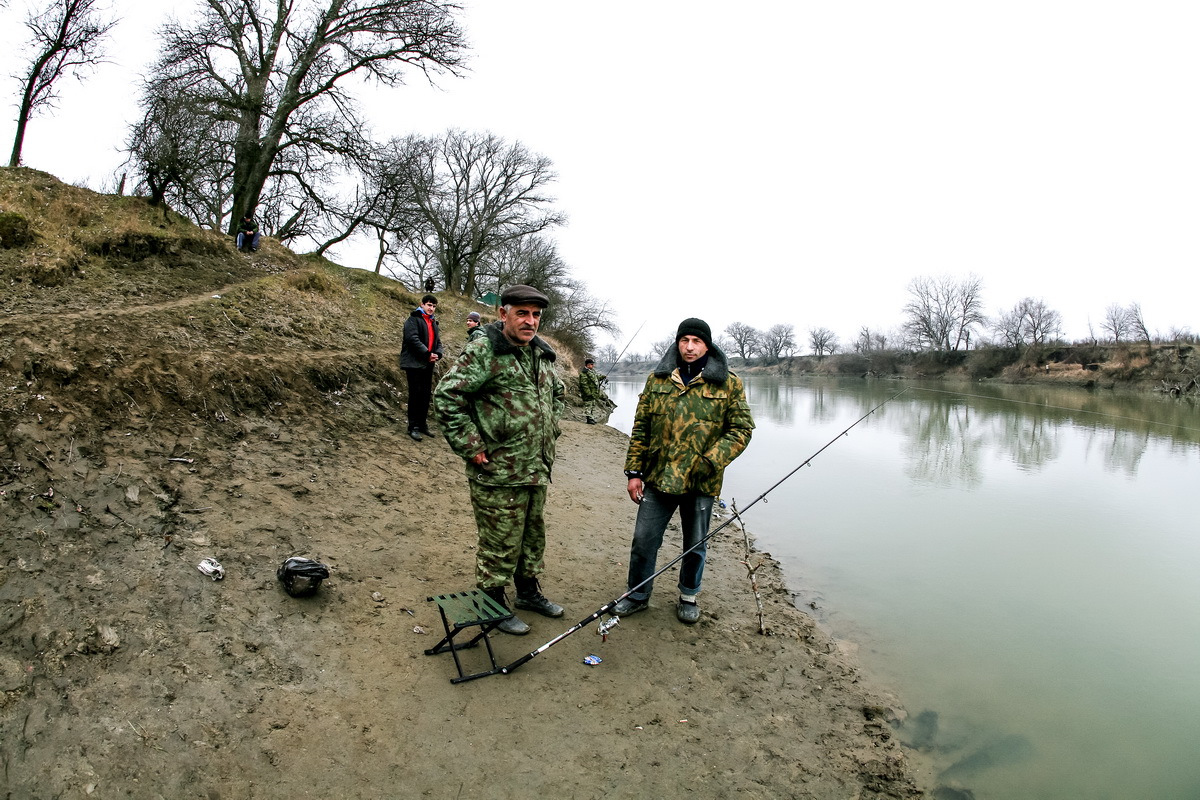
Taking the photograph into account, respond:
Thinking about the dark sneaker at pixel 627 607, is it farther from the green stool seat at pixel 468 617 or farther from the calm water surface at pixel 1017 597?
the calm water surface at pixel 1017 597

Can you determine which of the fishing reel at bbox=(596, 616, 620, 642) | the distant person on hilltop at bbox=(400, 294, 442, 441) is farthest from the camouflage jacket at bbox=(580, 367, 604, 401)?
the fishing reel at bbox=(596, 616, 620, 642)

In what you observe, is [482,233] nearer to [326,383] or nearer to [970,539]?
[326,383]

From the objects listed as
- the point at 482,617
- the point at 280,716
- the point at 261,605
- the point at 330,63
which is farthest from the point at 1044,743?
the point at 330,63

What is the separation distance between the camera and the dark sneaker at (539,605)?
12.8 feet

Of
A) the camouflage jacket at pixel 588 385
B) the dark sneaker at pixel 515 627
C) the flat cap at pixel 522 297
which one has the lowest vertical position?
the dark sneaker at pixel 515 627

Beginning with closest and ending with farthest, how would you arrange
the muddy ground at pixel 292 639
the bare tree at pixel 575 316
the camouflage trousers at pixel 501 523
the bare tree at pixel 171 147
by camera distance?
the muddy ground at pixel 292 639 → the camouflage trousers at pixel 501 523 → the bare tree at pixel 171 147 → the bare tree at pixel 575 316

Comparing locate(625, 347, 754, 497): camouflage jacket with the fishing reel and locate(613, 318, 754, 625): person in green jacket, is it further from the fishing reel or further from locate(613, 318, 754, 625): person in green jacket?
the fishing reel

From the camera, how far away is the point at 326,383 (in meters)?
7.58

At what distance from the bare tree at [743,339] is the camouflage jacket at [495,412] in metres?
106

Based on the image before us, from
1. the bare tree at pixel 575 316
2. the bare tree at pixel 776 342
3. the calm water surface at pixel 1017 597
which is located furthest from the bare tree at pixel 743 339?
the calm water surface at pixel 1017 597

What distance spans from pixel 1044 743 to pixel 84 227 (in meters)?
11.6

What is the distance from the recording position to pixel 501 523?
350 centimetres

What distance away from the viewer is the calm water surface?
11.2 feet

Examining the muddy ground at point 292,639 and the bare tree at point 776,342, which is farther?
the bare tree at point 776,342
